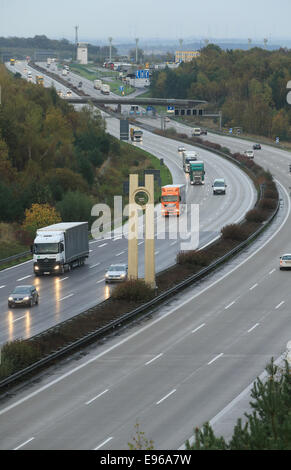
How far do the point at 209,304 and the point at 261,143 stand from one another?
125618 mm

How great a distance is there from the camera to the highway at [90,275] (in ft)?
168

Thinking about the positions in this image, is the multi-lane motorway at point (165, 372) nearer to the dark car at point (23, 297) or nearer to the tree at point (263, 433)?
the dark car at point (23, 297)

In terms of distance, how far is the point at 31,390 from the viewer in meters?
37.5

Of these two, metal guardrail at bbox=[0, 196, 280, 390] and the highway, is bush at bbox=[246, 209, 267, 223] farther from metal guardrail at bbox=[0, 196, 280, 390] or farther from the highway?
metal guardrail at bbox=[0, 196, 280, 390]

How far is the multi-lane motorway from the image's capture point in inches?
1249

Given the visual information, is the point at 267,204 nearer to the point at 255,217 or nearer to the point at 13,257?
the point at 255,217

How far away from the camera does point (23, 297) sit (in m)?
54.8

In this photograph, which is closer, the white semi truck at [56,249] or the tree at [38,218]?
the white semi truck at [56,249]

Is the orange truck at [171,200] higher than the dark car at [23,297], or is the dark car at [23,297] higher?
the dark car at [23,297]

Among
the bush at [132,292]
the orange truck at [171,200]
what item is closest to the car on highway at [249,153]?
the orange truck at [171,200]

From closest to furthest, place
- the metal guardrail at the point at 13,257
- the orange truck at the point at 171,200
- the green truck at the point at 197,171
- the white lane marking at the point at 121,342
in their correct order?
the white lane marking at the point at 121,342
the metal guardrail at the point at 13,257
the orange truck at the point at 171,200
the green truck at the point at 197,171

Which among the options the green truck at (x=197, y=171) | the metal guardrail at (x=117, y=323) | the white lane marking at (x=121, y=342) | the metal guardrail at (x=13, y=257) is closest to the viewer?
the white lane marking at (x=121, y=342)

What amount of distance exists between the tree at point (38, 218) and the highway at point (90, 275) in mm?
4403

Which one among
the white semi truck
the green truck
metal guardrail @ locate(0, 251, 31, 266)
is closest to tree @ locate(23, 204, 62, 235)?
metal guardrail @ locate(0, 251, 31, 266)
